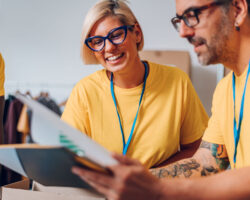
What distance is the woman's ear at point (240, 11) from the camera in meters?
0.85

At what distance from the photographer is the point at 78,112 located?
1347mm

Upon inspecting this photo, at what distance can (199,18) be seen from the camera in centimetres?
90

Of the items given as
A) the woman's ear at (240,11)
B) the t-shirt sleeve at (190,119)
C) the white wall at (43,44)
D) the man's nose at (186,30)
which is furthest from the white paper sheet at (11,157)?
the white wall at (43,44)

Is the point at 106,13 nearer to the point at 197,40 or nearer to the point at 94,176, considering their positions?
the point at 197,40

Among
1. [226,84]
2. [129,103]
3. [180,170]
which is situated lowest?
[180,170]

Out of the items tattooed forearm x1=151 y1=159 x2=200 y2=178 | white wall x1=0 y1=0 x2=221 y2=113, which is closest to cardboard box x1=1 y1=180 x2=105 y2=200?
tattooed forearm x1=151 y1=159 x2=200 y2=178

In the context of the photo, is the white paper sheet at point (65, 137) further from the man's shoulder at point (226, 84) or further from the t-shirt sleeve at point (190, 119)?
the t-shirt sleeve at point (190, 119)

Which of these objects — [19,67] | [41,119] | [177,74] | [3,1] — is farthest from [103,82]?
[3,1]

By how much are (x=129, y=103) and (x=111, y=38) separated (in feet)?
1.12

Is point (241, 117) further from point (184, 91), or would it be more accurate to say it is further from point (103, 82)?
point (103, 82)

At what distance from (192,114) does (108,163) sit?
0.96 meters

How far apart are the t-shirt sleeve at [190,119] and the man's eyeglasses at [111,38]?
408mm

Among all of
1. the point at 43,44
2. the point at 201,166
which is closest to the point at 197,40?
the point at 201,166

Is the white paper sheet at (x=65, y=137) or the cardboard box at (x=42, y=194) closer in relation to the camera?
the white paper sheet at (x=65, y=137)
